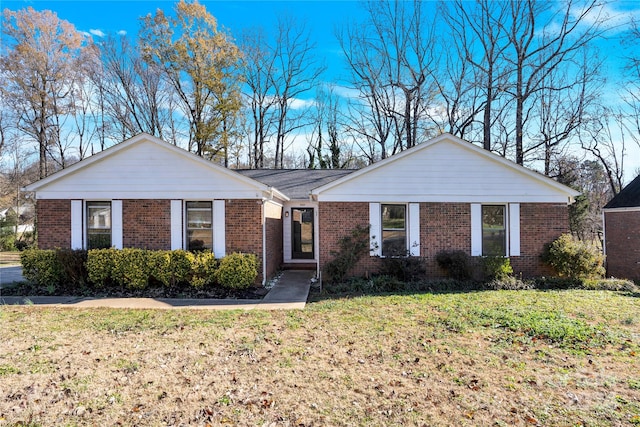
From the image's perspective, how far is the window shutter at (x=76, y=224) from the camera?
9.84 meters

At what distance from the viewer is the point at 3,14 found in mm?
20734

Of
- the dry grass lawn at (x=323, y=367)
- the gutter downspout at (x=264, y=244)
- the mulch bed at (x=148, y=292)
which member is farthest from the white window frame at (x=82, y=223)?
the gutter downspout at (x=264, y=244)

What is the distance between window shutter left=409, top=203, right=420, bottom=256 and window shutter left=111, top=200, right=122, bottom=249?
8.67m

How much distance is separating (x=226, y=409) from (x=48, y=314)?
231 inches

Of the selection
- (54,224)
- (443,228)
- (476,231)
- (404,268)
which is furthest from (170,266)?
(476,231)

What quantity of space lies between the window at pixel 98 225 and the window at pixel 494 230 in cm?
1143

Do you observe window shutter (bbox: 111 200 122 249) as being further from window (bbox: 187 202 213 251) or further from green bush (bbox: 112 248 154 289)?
window (bbox: 187 202 213 251)

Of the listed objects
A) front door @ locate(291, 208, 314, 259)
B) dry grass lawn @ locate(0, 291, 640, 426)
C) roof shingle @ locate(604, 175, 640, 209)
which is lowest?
dry grass lawn @ locate(0, 291, 640, 426)

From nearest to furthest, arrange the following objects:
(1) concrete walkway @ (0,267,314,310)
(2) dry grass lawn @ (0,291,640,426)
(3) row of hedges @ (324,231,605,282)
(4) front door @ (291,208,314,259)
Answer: (2) dry grass lawn @ (0,291,640,426)
(1) concrete walkway @ (0,267,314,310)
(3) row of hedges @ (324,231,605,282)
(4) front door @ (291,208,314,259)

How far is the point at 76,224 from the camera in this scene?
984 centimetres

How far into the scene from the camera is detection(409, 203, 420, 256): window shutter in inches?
404

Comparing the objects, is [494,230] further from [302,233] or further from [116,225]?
[116,225]

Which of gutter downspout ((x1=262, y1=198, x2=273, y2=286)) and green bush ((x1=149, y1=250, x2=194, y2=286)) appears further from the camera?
Result: gutter downspout ((x1=262, y1=198, x2=273, y2=286))

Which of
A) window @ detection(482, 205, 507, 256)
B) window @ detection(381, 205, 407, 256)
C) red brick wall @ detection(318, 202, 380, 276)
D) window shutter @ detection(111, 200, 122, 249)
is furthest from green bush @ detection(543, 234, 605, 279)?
window shutter @ detection(111, 200, 122, 249)
